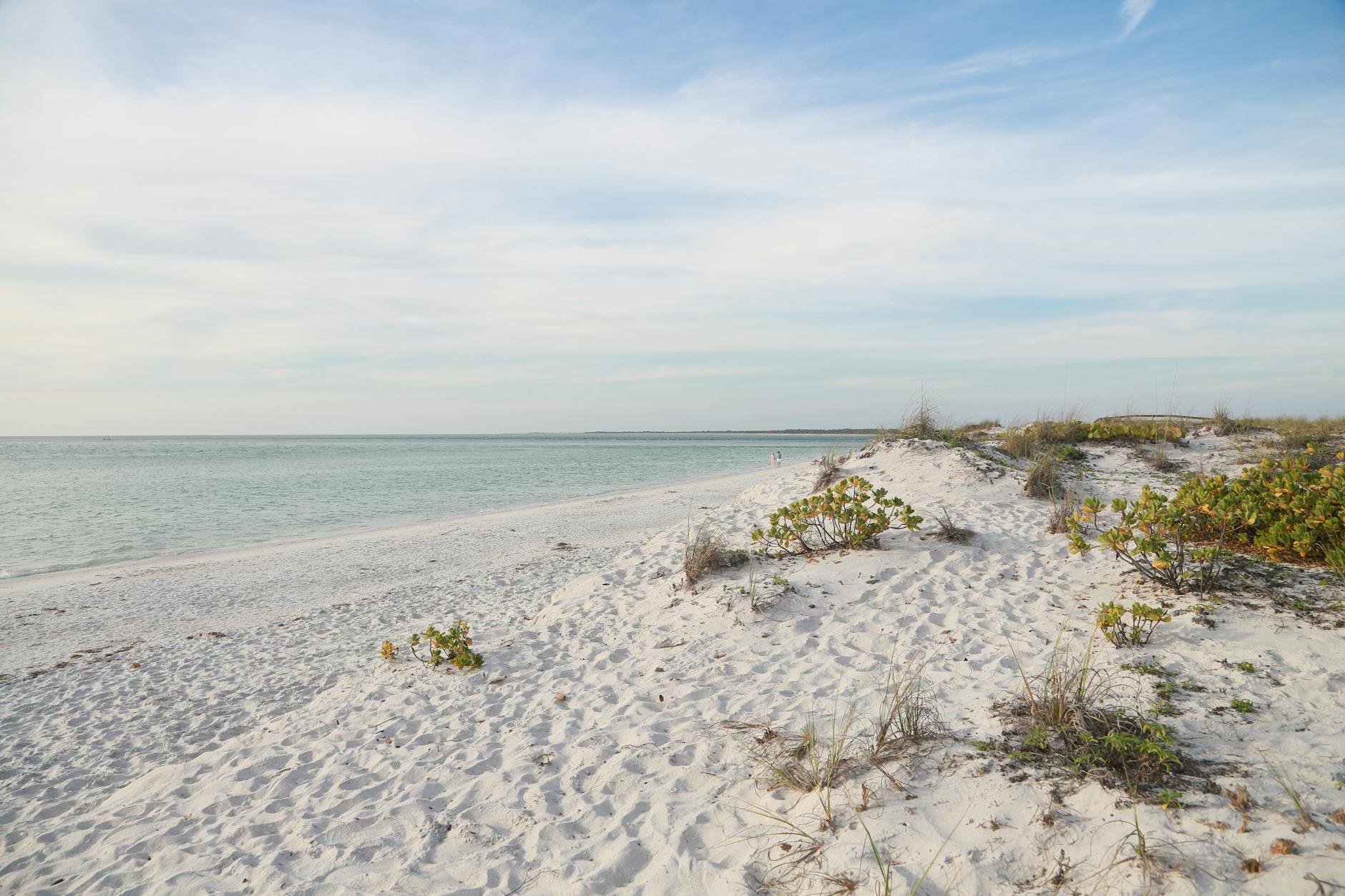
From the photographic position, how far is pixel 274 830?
3.58 meters

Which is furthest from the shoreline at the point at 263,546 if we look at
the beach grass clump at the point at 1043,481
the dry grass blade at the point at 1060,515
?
the dry grass blade at the point at 1060,515

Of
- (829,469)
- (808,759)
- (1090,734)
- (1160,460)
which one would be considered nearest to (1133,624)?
(1090,734)

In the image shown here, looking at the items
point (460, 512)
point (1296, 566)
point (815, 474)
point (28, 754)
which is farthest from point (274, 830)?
point (460, 512)

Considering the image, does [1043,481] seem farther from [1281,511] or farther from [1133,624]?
[1133,624]

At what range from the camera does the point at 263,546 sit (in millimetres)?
13977

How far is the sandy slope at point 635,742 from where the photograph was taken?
283cm

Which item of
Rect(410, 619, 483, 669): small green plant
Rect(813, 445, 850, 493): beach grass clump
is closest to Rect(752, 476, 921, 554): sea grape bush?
Rect(813, 445, 850, 493): beach grass clump

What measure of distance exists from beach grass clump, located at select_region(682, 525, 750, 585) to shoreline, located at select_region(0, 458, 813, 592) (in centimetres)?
809

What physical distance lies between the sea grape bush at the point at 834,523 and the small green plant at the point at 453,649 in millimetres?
3130

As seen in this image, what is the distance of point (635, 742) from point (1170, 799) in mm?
2716

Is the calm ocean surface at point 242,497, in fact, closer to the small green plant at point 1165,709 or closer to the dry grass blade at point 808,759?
the dry grass blade at point 808,759

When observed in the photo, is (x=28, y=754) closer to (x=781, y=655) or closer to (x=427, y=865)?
(x=427, y=865)

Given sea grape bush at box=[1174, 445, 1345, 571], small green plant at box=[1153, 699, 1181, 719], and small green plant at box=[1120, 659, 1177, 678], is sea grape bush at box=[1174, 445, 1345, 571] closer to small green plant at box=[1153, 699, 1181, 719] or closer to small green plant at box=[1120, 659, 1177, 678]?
small green plant at box=[1120, 659, 1177, 678]

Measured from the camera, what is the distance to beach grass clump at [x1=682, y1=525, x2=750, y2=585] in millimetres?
7043
